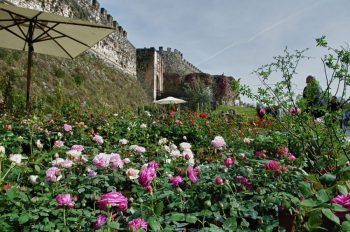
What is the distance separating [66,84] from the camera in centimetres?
1186


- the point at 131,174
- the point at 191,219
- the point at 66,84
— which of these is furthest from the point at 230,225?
the point at 66,84

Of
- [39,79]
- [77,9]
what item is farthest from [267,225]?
[77,9]

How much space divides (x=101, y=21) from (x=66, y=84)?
6.61 m

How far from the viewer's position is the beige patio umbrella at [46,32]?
4.68m

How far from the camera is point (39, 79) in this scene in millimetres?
10320

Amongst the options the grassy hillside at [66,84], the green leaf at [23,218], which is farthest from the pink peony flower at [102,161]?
the grassy hillside at [66,84]

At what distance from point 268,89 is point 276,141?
70 centimetres

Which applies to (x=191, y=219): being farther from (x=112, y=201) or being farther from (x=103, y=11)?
(x=103, y=11)

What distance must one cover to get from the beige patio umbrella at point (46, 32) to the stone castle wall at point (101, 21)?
14.8 feet

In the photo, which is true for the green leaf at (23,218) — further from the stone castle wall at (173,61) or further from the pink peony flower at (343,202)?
the stone castle wall at (173,61)

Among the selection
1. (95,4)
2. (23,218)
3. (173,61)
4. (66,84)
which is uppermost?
(173,61)

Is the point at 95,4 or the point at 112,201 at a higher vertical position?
the point at 95,4

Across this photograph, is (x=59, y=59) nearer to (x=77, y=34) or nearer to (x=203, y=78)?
(x=77, y=34)

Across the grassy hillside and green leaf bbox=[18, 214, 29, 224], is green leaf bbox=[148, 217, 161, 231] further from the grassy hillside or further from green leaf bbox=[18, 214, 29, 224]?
the grassy hillside
